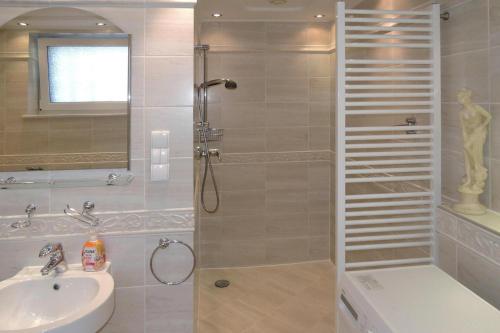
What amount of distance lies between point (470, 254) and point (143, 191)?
1.61 metres

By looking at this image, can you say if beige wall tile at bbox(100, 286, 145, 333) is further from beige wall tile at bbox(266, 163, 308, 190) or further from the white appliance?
beige wall tile at bbox(266, 163, 308, 190)

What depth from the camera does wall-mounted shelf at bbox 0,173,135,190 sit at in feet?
5.91

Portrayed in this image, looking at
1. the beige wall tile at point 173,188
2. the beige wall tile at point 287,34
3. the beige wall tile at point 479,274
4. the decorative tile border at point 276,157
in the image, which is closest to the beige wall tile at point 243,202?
the decorative tile border at point 276,157

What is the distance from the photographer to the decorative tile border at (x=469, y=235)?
1608mm

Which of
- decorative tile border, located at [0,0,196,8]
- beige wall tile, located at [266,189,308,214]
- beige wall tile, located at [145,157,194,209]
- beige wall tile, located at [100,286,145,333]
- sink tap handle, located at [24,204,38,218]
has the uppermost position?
decorative tile border, located at [0,0,196,8]

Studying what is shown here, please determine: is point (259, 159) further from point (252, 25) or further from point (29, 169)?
point (29, 169)

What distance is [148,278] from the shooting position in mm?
1922

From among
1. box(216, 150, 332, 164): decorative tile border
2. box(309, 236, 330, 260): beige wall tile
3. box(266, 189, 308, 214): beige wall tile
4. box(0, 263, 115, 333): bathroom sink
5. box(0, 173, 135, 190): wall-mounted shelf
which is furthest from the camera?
box(309, 236, 330, 260): beige wall tile

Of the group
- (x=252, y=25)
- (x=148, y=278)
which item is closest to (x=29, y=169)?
(x=148, y=278)

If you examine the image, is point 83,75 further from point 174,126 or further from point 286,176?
point 286,176

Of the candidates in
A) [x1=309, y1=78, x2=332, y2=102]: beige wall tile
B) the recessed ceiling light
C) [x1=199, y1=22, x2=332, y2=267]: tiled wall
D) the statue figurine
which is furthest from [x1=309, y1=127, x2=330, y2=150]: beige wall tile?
the statue figurine

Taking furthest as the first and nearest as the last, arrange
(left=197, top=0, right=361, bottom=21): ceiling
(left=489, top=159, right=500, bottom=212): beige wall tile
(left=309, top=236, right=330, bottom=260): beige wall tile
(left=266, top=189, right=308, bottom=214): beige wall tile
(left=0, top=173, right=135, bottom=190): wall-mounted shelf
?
(left=309, top=236, right=330, bottom=260): beige wall tile < (left=266, top=189, right=308, bottom=214): beige wall tile < (left=197, top=0, right=361, bottom=21): ceiling < (left=0, top=173, right=135, bottom=190): wall-mounted shelf < (left=489, top=159, right=500, bottom=212): beige wall tile

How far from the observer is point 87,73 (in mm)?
1812

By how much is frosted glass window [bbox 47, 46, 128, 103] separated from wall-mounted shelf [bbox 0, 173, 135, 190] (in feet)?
1.24
